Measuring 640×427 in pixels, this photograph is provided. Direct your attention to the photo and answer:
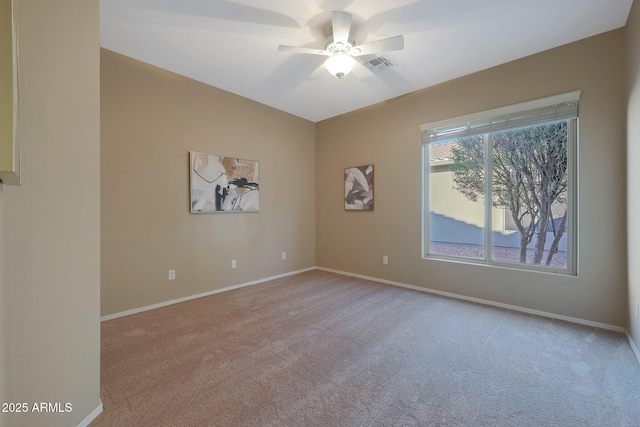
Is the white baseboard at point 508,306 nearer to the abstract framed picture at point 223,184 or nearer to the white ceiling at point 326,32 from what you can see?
the abstract framed picture at point 223,184

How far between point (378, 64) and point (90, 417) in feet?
12.3

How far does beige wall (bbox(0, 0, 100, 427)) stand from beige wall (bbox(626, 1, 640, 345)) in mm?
3748

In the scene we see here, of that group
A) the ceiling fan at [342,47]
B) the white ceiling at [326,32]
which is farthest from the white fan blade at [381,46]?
the white ceiling at [326,32]

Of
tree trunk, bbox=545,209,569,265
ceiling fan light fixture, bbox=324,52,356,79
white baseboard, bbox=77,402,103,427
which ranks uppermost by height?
ceiling fan light fixture, bbox=324,52,356,79

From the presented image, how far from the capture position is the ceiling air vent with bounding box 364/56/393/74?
2870 millimetres

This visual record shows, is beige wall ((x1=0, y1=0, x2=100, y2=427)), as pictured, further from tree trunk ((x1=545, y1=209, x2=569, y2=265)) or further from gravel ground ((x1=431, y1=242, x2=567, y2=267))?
tree trunk ((x1=545, y1=209, x2=569, y2=265))

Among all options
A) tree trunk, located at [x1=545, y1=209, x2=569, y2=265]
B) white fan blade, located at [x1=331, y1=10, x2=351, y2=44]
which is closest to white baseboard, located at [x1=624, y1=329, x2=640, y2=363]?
tree trunk, located at [x1=545, y1=209, x2=569, y2=265]

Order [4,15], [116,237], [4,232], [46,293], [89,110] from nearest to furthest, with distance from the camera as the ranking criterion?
[4,15]
[4,232]
[46,293]
[89,110]
[116,237]

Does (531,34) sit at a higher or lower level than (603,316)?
higher

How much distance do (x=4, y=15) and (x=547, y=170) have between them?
13.6ft

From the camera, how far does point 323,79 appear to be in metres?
3.33

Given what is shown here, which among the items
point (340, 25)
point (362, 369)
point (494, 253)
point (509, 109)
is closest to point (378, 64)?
point (340, 25)

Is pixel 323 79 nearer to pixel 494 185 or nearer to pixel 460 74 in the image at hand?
pixel 460 74

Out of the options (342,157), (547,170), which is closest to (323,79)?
(342,157)
